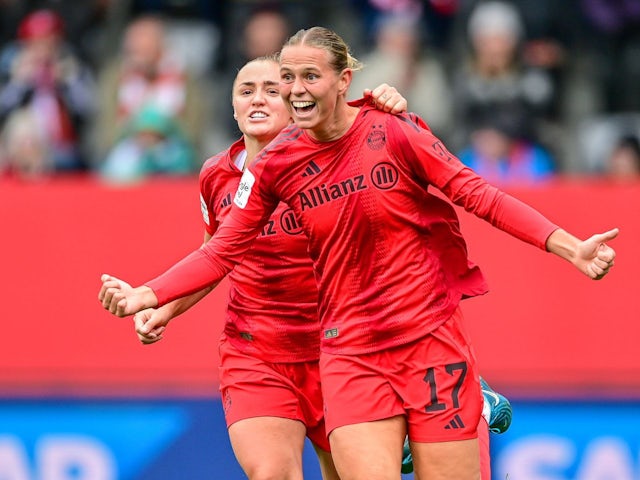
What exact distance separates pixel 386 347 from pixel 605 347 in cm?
323

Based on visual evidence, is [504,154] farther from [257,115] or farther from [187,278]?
[187,278]

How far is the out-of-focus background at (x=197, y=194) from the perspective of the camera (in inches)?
326

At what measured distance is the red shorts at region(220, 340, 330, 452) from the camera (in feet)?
19.9

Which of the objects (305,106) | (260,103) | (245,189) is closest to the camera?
(305,106)

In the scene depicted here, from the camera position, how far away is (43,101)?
418 inches

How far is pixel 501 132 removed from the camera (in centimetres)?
962

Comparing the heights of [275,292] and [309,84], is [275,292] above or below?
below

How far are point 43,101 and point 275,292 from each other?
508 centimetres

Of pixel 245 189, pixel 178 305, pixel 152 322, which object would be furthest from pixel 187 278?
pixel 178 305

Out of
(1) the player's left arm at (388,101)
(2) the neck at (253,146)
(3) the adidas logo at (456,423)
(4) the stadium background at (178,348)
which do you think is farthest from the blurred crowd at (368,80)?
(3) the adidas logo at (456,423)

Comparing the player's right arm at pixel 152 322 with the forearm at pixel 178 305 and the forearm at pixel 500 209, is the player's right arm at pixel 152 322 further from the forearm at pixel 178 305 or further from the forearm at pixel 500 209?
the forearm at pixel 500 209

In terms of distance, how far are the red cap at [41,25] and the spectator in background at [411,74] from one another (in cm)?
267

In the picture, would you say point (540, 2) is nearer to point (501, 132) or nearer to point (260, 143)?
point (501, 132)

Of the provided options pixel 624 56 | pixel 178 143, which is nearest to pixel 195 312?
pixel 178 143
